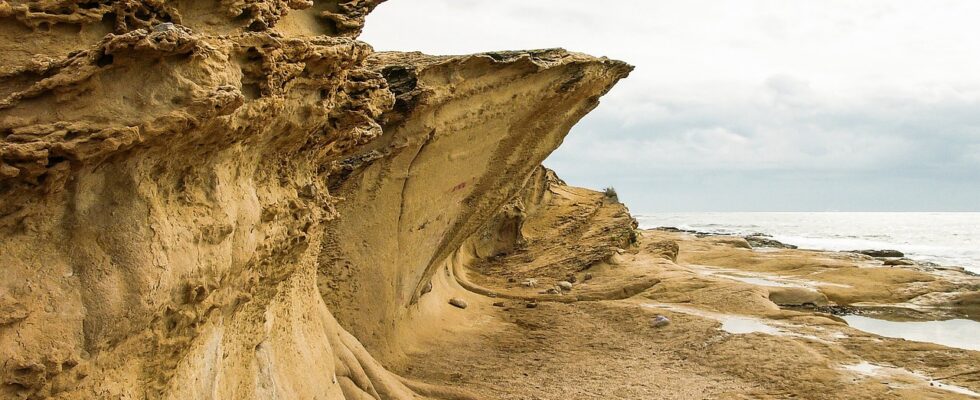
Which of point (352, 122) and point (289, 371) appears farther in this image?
point (352, 122)

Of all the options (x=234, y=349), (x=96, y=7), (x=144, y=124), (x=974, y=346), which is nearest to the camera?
(x=144, y=124)

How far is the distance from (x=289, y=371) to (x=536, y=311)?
544 cm

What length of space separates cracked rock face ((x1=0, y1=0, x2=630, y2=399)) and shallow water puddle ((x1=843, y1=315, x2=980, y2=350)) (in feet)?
21.7

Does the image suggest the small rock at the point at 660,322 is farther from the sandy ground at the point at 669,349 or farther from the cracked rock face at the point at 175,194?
the cracked rock face at the point at 175,194

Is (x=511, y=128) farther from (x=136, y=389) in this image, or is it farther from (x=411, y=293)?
(x=136, y=389)

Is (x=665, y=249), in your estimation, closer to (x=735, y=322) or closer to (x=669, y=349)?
(x=735, y=322)

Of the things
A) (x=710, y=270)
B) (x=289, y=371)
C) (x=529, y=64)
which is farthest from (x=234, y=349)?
(x=710, y=270)

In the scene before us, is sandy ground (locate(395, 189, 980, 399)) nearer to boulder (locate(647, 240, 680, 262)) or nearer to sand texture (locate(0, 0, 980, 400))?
sand texture (locate(0, 0, 980, 400))

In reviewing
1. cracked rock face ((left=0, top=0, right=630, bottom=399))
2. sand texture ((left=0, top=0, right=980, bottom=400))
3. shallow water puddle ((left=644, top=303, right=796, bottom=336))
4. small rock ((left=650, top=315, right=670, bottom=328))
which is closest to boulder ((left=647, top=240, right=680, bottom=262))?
sand texture ((left=0, top=0, right=980, bottom=400))

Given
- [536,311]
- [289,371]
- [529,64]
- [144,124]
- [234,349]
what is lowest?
→ [536,311]

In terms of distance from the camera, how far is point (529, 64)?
263 inches

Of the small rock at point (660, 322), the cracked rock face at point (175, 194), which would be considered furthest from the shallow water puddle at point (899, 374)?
the cracked rock face at point (175, 194)

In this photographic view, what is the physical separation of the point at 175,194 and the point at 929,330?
943 centimetres

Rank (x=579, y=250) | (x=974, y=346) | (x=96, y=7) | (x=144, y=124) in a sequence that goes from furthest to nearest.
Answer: (x=579, y=250) → (x=974, y=346) → (x=96, y=7) → (x=144, y=124)
